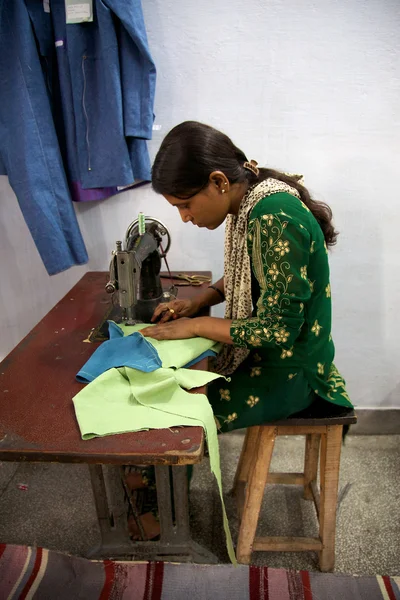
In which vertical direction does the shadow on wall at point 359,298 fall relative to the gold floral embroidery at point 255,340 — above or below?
below

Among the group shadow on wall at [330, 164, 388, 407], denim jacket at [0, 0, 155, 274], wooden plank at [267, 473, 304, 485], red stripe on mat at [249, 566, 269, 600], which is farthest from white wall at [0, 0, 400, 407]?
red stripe on mat at [249, 566, 269, 600]

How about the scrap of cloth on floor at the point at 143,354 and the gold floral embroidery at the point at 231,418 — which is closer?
the scrap of cloth on floor at the point at 143,354

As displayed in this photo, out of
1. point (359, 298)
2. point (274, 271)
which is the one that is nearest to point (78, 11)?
point (274, 271)

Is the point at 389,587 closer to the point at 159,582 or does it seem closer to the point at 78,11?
the point at 159,582

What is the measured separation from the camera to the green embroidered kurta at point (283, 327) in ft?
3.59

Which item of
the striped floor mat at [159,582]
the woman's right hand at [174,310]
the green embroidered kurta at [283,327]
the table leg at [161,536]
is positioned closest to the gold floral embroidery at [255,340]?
the green embroidered kurta at [283,327]

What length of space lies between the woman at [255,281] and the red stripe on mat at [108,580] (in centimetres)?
59

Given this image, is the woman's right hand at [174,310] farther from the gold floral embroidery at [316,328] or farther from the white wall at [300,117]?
the white wall at [300,117]

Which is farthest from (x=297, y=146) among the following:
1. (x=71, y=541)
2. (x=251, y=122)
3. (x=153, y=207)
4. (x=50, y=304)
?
(x=71, y=541)

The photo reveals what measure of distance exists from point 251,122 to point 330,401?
1.25 meters

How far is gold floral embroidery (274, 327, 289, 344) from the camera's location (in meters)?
1.14

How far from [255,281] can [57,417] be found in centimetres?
71

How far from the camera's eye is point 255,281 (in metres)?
1.34

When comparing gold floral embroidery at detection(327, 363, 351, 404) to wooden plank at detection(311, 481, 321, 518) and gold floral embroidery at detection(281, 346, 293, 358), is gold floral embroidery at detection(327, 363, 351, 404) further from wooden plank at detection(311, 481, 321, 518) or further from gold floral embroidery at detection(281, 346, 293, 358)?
wooden plank at detection(311, 481, 321, 518)
